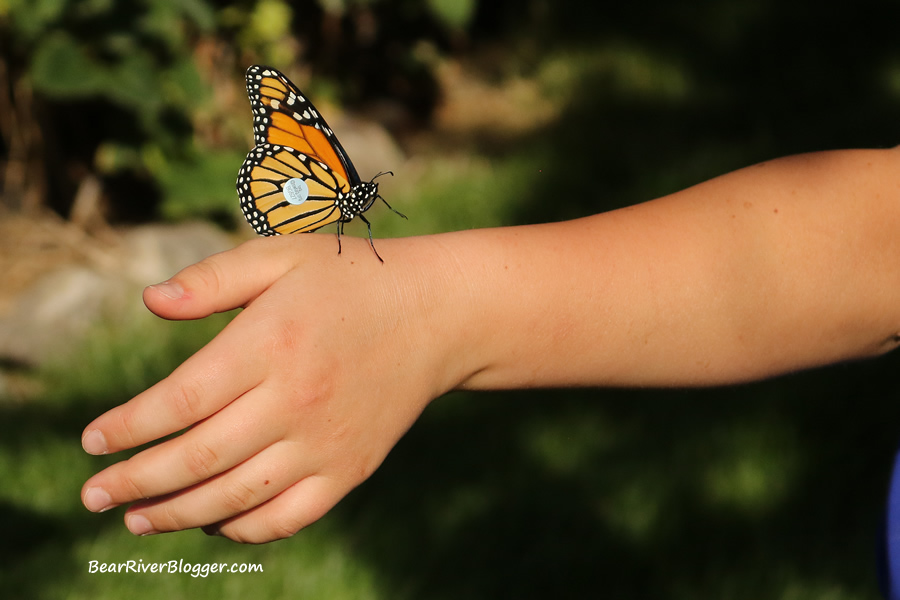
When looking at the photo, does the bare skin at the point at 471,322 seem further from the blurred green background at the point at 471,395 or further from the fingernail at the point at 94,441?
the blurred green background at the point at 471,395

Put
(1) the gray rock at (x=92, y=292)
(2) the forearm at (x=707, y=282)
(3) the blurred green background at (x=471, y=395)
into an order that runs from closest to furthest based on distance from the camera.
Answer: (2) the forearm at (x=707, y=282)
(3) the blurred green background at (x=471, y=395)
(1) the gray rock at (x=92, y=292)

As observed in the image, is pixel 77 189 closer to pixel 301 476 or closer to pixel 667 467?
pixel 667 467

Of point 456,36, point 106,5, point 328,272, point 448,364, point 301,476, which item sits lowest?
point 301,476

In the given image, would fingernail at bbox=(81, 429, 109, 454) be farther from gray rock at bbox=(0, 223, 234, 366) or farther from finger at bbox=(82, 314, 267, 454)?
gray rock at bbox=(0, 223, 234, 366)

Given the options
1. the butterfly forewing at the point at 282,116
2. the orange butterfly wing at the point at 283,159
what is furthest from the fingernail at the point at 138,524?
the butterfly forewing at the point at 282,116

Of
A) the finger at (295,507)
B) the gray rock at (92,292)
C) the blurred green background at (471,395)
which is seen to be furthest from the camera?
the gray rock at (92,292)

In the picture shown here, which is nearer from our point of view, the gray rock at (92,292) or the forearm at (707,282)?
the forearm at (707,282)

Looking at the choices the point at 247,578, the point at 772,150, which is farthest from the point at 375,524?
the point at 772,150
